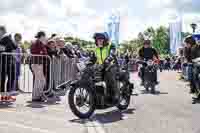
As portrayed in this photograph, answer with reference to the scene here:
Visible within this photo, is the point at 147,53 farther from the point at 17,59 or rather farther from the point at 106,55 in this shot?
the point at 106,55

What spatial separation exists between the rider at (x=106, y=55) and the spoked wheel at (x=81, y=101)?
86 cm

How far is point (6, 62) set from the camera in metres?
12.0

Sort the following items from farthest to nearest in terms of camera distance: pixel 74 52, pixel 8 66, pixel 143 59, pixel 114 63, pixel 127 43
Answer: pixel 127 43, pixel 74 52, pixel 143 59, pixel 8 66, pixel 114 63

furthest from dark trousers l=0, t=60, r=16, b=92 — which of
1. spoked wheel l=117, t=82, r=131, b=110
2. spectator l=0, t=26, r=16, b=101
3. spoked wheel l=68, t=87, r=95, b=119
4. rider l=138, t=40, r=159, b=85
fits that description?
rider l=138, t=40, r=159, b=85

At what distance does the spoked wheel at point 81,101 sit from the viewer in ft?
30.4

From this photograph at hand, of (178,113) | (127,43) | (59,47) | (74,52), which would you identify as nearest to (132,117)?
(178,113)

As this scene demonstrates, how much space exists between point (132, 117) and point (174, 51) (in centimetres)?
3483

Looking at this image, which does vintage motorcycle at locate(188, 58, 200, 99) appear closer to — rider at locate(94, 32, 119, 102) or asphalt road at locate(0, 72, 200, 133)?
asphalt road at locate(0, 72, 200, 133)

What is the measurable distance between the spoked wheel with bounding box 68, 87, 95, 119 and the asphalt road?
180 mm

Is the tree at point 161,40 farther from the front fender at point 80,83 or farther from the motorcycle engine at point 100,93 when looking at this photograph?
the front fender at point 80,83

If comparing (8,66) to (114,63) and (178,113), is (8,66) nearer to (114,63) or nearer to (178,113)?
(114,63)

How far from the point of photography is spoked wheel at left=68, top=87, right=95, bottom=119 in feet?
30.4

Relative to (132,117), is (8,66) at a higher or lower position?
higher

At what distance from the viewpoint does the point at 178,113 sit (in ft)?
34.2
